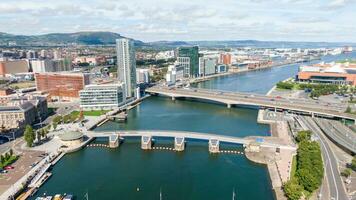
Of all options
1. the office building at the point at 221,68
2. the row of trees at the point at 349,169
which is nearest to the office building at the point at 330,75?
the office building at the point at 221,68

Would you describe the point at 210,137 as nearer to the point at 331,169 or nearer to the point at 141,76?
the point at 331,169

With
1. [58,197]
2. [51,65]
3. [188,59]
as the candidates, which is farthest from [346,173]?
[51,65]

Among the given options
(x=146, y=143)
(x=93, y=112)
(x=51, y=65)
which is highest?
(x=51, y=65)

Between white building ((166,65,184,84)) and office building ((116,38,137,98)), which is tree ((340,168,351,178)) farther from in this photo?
white building ((166,65,184,84))

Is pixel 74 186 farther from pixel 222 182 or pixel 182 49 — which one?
pixel 182 49

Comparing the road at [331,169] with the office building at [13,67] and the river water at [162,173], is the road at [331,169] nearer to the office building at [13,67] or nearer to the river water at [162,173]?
the river water at [162,173]

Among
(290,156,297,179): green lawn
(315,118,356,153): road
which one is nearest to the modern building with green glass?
(315,118,356,153): road

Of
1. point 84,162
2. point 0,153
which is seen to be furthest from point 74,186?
point 0,153
